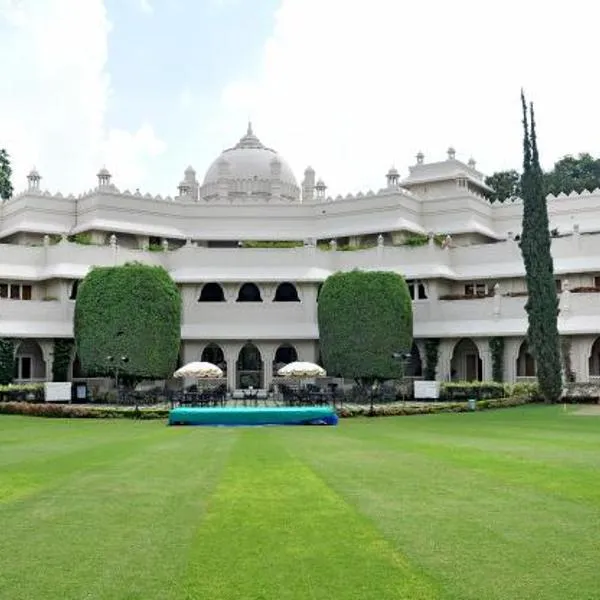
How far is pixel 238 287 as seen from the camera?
2103 inches

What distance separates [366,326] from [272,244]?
39.8ft

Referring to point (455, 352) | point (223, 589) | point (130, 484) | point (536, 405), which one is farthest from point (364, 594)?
point (455, 352)

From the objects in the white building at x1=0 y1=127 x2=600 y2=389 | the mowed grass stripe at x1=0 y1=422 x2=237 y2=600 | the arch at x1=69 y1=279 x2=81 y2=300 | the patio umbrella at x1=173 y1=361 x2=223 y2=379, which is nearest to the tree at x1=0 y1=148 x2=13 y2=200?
the white building at x1=0 y1=127 x2=600 y2=389

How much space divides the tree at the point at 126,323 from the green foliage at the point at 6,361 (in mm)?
3871

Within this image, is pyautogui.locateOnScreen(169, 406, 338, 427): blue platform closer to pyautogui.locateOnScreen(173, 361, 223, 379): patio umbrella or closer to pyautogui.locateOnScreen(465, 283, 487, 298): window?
pyautogui.locateOnScreen(173, 361, 223, 379): patio umbrella

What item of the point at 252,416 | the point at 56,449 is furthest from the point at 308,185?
the point at 56,449

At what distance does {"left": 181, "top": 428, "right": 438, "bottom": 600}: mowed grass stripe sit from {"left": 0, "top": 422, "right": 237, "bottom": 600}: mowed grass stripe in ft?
1.03

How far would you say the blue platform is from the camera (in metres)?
31.7

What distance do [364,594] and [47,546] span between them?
382 cm

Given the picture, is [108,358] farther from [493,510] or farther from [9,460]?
[493,510]

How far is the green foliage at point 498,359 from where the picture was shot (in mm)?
47750

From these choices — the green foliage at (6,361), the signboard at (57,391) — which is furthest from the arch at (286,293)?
the green foliage at (6,361)

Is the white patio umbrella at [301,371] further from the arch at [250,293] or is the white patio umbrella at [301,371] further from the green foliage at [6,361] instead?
the green foliage at [6,361]

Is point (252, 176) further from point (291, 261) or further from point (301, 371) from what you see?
point (301, 371)
